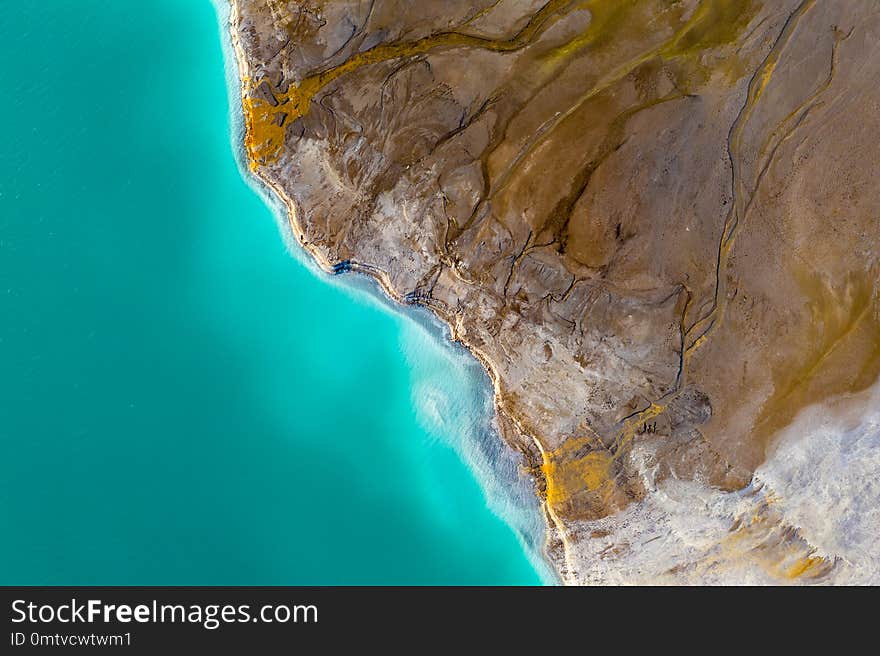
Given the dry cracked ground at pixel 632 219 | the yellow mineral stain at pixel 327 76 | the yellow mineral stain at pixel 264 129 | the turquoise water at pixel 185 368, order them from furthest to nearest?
the yellow mineral stain at pixel 264 129, the turquoise water at pixel 185 368, the yellow mineral stain at pixel 327 76, the dry cracked ground at pixel 632 219

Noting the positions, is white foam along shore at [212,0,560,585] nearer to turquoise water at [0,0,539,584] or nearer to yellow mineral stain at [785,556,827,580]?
turquoise water at [0,0,539,584]

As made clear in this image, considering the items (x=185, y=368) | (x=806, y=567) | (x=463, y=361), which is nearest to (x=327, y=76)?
(x=463, y=361)

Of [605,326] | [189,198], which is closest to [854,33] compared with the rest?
[605,326]

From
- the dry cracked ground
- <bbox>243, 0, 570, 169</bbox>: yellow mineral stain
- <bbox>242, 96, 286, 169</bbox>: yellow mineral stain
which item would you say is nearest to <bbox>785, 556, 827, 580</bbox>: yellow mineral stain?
the dry cracked ground

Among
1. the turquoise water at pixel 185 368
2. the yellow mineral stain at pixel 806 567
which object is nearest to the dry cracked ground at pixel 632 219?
the yellow mineral stain at pixel 806 567

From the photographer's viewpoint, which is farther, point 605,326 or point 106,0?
point 106,0

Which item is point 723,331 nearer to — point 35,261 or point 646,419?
point 646,419

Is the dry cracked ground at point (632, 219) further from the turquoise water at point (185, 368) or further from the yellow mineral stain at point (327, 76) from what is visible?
the turquoise water at point (185, 368)
